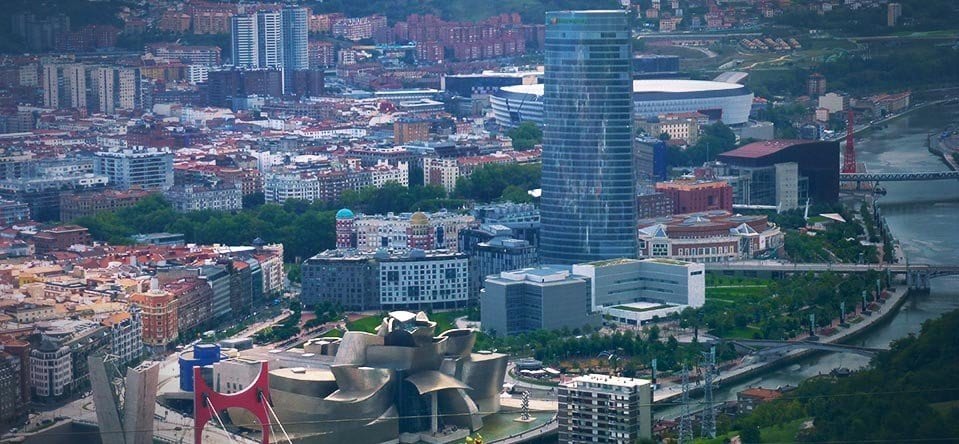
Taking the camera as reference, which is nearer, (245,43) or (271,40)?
(271,40)

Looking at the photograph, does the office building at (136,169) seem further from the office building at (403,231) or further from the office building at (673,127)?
the office building at (673,127)

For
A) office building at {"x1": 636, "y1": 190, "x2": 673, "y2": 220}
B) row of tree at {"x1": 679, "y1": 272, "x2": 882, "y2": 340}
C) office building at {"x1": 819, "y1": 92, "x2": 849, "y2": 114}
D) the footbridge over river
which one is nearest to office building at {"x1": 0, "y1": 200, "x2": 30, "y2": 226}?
office building at {"x1": 636, "y1": 190, "x2": 673, "y2": 220}

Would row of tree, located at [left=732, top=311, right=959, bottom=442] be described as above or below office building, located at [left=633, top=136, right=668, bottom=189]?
below

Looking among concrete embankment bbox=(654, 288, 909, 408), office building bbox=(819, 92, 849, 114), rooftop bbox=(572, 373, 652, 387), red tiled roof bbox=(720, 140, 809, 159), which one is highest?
office building bbox=(819, 92, 849, 114)

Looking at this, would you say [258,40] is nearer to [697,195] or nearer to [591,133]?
[697,195]

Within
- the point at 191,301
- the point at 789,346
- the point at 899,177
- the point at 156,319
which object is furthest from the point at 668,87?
the point at 156,319

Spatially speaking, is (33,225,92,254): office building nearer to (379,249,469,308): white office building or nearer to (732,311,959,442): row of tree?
(379,249,469,308): white office building

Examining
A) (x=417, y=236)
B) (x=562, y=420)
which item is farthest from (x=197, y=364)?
(x=417, y=236)
